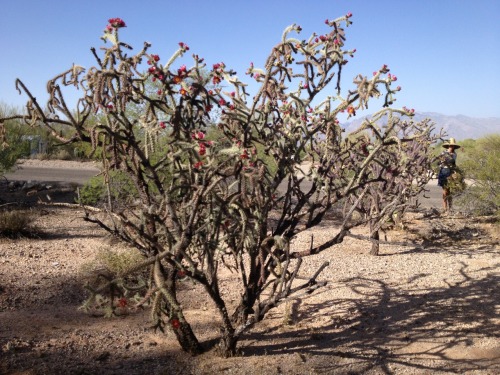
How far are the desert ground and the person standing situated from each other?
2.96 m

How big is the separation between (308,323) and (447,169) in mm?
7490

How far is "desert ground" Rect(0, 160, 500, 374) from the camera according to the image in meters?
4.53

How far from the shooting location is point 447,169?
38.5 feet

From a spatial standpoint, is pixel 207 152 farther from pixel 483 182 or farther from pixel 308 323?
pixel 483 182

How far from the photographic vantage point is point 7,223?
8.91 meters

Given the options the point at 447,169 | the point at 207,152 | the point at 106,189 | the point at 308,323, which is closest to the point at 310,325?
the point at 308,323

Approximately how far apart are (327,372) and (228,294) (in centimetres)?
227

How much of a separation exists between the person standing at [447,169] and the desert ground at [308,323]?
2960mm

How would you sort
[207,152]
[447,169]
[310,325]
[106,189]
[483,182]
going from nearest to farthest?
[207,152] → [310,325] → [106,189] → [483,182] → [447,169]

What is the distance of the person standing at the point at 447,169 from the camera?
1123 cm

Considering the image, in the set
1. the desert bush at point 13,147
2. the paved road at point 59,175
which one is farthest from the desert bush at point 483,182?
the desert bush at point 13,147

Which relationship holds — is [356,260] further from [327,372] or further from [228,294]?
[327,372]

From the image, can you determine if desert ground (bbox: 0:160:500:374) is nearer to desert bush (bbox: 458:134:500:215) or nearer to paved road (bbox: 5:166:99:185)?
desert bush (bbox: 458:134:500:215)

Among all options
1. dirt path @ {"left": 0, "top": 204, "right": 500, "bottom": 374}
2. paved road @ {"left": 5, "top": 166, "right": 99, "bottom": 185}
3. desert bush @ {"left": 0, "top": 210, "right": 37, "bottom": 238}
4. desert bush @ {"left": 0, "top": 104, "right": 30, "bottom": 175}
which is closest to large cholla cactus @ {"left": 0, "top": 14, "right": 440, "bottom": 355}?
dirt path @ {"left": 0, "top": 204, "right": 500, "bottom": 374}
